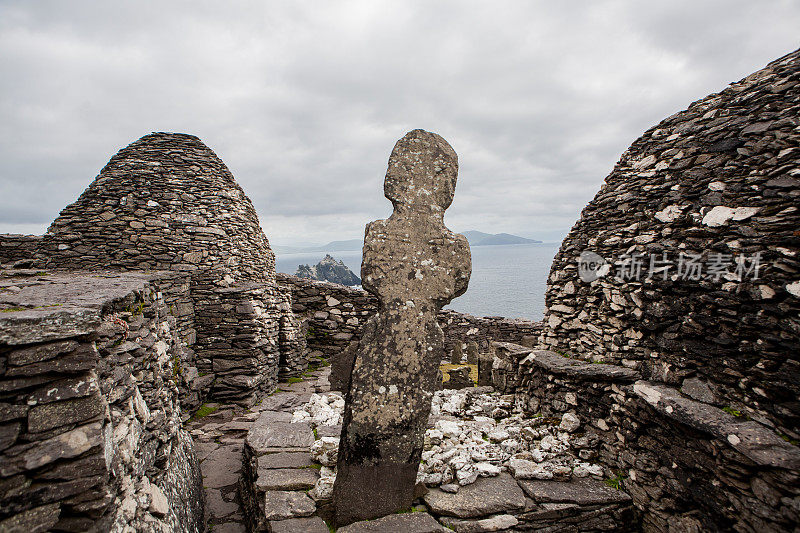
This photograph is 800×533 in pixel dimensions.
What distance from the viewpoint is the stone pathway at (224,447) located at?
221 inches

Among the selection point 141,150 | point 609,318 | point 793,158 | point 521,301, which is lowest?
point 521,301

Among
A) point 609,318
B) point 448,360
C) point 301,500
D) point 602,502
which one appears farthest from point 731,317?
point 448,360

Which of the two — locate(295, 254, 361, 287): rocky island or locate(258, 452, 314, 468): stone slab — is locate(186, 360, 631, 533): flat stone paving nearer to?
locate(258, 452, 314, 468): stone slab

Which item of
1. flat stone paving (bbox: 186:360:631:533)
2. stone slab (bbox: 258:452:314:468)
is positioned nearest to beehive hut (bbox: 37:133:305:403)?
flat stone paving (bbox: 186:360:631:533)

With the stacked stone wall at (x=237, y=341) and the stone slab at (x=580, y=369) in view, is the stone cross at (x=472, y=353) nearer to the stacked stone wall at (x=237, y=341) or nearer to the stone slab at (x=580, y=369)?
the stacked stone wall at (x=237, y=341)

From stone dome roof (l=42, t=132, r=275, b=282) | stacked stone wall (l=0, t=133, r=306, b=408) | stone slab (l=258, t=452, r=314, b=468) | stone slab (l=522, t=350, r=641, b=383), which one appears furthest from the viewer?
stone dome roof (l=42, t=132, r=275, b=282)

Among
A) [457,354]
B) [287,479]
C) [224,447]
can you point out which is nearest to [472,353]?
[457,354]

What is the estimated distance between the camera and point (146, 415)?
4426mm

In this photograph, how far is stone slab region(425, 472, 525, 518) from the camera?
3975mm

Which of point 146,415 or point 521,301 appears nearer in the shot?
point 146,415

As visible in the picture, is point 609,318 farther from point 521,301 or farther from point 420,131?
point 521,301

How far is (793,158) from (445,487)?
535 cm

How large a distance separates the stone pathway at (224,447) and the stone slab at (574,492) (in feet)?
12.9

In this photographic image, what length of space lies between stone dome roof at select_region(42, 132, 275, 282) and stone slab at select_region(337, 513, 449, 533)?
9.55 metres
